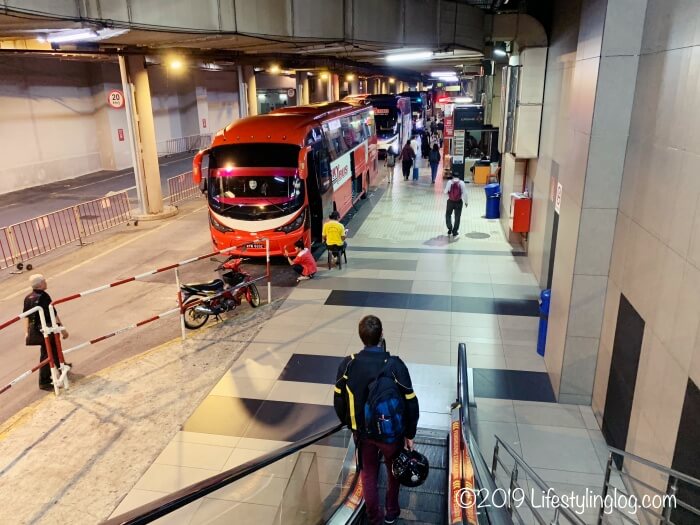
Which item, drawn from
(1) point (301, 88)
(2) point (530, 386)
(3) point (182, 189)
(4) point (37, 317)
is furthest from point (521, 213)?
(1) point (301, 88)

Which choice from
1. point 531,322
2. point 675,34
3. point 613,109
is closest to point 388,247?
point 531,322

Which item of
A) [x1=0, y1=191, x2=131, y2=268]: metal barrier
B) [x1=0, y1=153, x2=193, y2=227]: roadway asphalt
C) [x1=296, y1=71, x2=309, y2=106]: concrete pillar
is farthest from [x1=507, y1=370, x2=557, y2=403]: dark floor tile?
[x1=296, y1=71, x2=309, y2=106]: concrete pillar

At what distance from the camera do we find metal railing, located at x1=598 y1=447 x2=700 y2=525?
3748 millimetres

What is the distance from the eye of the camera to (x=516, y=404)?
7.17 meters

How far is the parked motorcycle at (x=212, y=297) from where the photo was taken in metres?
9.52

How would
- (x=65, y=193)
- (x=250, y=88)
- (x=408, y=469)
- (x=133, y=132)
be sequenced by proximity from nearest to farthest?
(x=408, y=469) → (x=133, y=132) → (x=65, y=193) → (x=250, y=88)

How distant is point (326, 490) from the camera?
4832 millimetres

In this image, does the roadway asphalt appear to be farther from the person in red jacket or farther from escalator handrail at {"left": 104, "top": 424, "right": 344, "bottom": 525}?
escalator handrail at {"left": 104, "top": 424, "right": 344, "bottom": 525}

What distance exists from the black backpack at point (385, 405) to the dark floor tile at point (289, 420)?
2591mm

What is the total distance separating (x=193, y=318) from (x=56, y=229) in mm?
7975

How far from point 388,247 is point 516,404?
303 inches

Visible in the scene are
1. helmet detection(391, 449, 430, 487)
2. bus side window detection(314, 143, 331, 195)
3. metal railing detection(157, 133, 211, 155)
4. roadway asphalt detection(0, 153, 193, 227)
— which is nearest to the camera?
helmet detection(391, 449, 430, 487)

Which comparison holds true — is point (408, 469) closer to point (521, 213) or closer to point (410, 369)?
point (410, 369)

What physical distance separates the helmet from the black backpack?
32 centimetres
